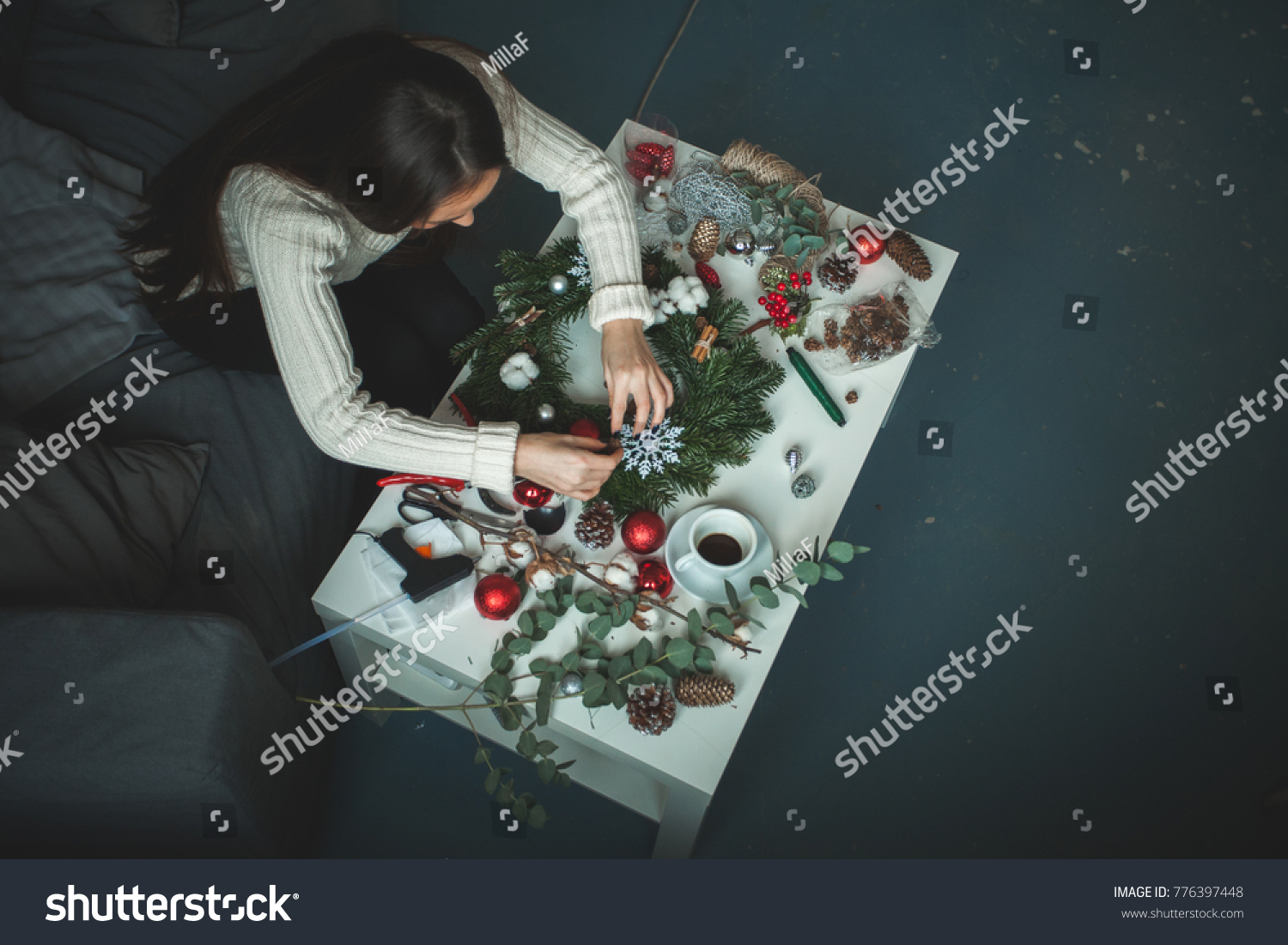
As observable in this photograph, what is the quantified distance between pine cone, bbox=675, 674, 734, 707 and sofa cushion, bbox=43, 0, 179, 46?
Result: 1.47 metres

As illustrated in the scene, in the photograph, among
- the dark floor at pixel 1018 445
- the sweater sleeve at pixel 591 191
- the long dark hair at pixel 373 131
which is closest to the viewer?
the long dark hair at pixel 373 131

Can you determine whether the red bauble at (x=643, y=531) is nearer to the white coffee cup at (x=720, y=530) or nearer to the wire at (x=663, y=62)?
the white coffee cup at (x=720, y=530)

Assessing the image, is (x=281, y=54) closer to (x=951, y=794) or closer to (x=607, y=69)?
(x=607, y=69)

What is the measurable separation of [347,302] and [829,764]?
117 centimetres

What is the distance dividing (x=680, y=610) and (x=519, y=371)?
1.24ft

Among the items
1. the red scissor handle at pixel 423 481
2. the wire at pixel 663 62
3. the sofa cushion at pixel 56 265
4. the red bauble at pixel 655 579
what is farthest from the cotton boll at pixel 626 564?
the wire at pixel 663 62

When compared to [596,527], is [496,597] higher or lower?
lower

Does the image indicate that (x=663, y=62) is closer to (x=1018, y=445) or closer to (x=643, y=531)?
(x=1018, y=445)

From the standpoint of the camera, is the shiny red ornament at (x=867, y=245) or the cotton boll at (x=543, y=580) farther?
the shiny red ornament at (x=867, y=245)

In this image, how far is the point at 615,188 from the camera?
3.69 ft

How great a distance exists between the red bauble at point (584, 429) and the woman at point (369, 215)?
0.03m

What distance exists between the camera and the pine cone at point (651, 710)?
968 mm

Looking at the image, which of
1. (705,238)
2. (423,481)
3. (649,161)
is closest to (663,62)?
(649,161)

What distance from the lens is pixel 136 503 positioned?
114 cm
